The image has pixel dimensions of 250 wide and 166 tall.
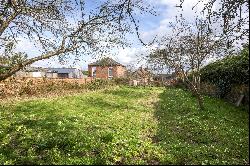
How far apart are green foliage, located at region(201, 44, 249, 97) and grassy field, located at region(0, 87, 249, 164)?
18.7 ft

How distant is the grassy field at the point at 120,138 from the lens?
10656 millimetres

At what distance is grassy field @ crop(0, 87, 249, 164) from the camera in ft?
35.0

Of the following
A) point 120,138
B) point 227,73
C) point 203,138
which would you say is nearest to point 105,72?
point 227,73

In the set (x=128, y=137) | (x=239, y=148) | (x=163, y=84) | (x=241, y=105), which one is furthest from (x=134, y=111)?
(x=163, y=84)

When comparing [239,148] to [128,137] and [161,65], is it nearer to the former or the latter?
[128,137]

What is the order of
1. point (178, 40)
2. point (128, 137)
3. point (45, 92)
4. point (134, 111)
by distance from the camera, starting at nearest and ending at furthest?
1. point (128, 137)
2. point (134, 111)
3. point (178, 40)
4. point (45, 92)

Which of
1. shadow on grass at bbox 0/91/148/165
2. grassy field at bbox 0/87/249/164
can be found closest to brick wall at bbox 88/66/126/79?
grassy field at bbox 0/87/249/164

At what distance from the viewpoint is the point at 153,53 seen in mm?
30562

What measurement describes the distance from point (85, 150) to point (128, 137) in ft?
8.32

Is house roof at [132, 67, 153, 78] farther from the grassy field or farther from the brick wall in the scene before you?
the grassy field

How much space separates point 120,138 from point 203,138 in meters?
3.25

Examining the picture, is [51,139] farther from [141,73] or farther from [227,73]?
[141,73]

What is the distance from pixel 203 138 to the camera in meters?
13.8

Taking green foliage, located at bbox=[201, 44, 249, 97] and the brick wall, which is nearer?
green foliage, located at bbox=[201, 44, 249, 97]
